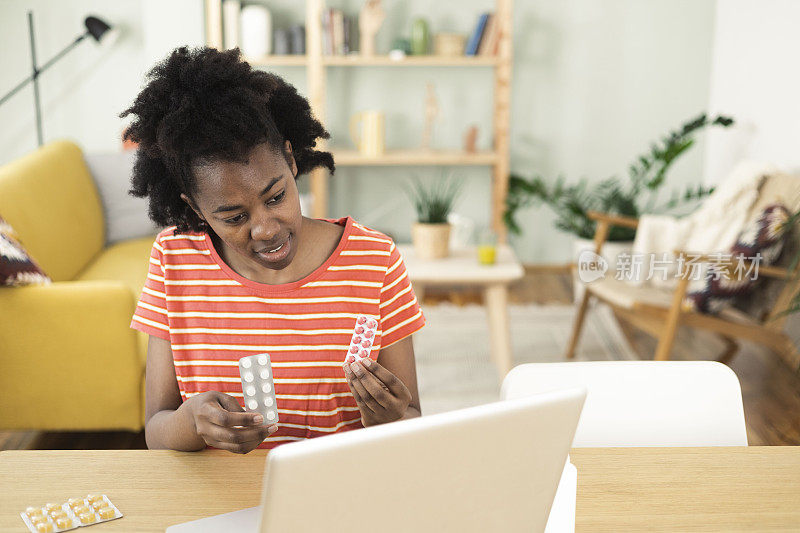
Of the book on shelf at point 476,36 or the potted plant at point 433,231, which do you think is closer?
the potted plant at point 433,231

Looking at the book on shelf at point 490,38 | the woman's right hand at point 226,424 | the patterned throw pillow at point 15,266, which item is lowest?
the patterned throw pillow at point 15,266

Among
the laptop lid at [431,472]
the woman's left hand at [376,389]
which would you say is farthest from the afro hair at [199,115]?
the laptop lid at [431,472]

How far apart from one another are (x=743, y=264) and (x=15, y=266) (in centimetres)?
226

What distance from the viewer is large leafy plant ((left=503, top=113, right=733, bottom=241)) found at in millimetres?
3781

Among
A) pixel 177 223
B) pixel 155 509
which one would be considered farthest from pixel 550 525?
pixel 177 223

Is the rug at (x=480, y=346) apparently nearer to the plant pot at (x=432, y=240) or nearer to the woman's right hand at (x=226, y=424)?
the plant pot at (x=432, y=240)

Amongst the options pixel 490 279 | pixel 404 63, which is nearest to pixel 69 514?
pixel 490 279

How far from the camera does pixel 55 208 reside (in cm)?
297

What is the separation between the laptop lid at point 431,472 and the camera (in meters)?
0.59

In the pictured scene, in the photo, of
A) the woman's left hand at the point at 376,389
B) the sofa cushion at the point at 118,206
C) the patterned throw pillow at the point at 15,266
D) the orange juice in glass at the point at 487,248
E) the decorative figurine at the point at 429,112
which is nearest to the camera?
the woman's left hand at the point at 376,389

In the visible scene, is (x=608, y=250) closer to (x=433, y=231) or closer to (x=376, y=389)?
(x=433, y=231)

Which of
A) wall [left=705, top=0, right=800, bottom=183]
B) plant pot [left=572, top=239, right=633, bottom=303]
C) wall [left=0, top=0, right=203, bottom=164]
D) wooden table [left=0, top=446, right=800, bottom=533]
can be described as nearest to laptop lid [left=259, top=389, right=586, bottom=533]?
wooden table [left=0, top=446, right=800, bottom=533]

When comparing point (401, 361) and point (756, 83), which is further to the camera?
point (756, 83)

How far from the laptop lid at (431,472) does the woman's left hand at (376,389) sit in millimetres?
292
